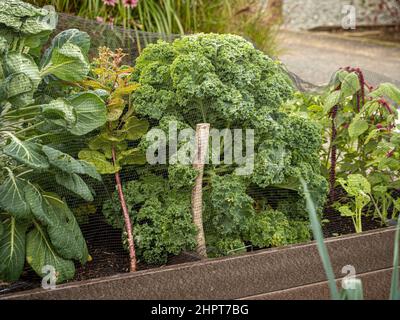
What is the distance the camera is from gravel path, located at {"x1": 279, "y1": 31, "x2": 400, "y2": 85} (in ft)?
25.0

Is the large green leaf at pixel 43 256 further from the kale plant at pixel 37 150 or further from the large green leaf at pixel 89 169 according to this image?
the large green leaf at pixel 89 169

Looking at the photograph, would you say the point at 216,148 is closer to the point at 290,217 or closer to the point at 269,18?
the point at 290,217

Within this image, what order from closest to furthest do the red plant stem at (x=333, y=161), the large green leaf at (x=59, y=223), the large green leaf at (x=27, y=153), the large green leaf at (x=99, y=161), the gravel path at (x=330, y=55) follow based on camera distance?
the large green leaf at (x=27, y=153) < the large green leaf at (x=59, y=223) < the large green leaf at (x=99, y=161) < the red plant stem at (x=333, y=161) < the gravel path at (x=330, y=55)

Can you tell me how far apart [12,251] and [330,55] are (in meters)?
6.71

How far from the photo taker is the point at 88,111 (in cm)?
256

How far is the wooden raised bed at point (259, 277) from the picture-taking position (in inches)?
93.7

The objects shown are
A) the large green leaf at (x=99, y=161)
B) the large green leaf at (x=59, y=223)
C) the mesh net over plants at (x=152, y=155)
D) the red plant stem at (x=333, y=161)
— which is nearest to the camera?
the large green leaf at (x=59, y=223)

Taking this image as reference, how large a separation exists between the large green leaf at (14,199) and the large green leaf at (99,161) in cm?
31

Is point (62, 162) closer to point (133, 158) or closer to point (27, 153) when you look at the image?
point (27, 153)

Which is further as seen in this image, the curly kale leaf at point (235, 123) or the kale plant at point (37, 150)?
the curly kale leaf at point (235, 123)

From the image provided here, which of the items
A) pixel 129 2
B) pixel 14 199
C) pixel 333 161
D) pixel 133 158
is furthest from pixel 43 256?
pixel 129 2

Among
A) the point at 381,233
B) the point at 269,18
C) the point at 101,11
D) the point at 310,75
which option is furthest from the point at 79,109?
the point at 310,75

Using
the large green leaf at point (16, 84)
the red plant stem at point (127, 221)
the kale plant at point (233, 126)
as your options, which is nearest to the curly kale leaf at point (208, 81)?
the kale plant at point (233, 126)

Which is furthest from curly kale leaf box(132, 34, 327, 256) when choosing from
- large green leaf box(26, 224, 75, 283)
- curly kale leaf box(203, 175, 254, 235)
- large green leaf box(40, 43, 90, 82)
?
large green leaf box(26, 224, 75, 283)
